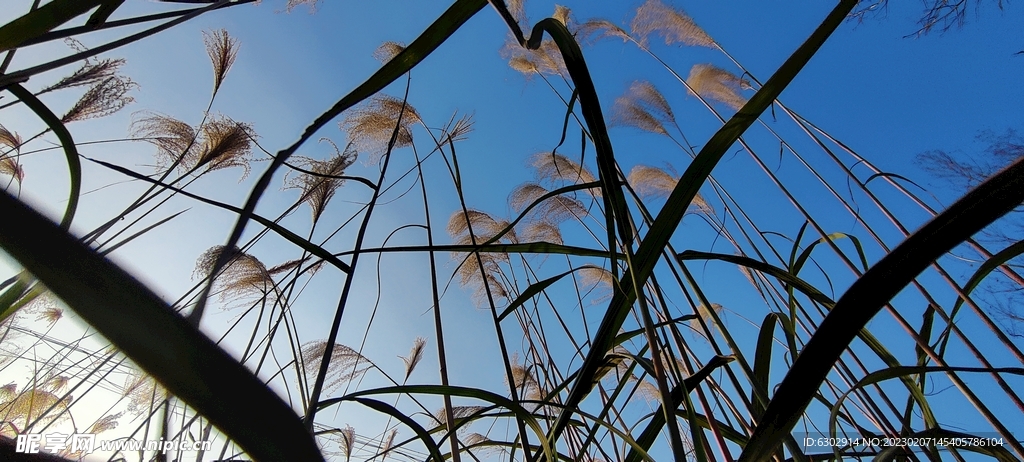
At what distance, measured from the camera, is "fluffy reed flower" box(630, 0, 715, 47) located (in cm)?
220

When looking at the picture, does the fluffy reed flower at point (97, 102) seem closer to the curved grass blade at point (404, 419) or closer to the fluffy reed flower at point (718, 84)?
the curved grass blade at point (404, 419)

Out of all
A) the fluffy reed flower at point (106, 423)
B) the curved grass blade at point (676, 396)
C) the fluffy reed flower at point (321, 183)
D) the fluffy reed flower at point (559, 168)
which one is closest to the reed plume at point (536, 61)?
the fluffy reed flower at point (559, 168)

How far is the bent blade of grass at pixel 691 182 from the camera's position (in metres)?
0.30

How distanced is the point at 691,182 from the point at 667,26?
7.61ft

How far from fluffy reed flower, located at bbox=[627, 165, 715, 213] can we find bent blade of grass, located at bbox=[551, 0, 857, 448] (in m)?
1.73

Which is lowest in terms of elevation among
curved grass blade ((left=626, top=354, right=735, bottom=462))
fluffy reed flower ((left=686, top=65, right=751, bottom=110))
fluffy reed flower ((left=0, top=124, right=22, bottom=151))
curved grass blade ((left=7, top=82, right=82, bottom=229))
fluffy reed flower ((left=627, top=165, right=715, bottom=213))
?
curved grass blade ((left=626, top=354, right=735, bottom=462))

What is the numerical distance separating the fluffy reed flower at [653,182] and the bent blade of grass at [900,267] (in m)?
1.89

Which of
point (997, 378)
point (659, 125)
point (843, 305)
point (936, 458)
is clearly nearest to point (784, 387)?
point (843, 305)

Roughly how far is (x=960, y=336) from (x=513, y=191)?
4.94 feet

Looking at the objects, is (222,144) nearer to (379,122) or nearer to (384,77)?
(379,122)

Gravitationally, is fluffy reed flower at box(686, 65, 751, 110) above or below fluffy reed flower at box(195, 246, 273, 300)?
above

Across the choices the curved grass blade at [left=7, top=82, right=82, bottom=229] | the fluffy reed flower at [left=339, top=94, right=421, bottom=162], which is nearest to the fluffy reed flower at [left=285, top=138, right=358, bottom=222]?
the fluffy reed flower at [left=339, top=94, right=421, bottom=162]

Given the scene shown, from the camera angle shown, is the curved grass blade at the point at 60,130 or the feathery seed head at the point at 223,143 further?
the feathery seed head at the point at 223,143

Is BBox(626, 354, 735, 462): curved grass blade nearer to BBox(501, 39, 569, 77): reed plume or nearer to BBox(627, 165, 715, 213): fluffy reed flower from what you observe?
BBox(501, 39, 569, 77): reed plume
